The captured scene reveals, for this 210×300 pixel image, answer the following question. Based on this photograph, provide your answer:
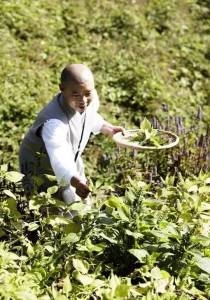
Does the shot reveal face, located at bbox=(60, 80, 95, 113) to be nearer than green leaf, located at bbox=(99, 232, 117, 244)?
No

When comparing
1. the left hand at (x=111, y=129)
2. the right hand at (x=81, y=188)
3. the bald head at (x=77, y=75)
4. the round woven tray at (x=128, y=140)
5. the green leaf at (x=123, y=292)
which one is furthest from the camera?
the left hand at (x=111, y=129)

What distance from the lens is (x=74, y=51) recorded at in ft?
21.6

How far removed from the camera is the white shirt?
2.77 metres

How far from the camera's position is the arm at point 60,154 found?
2.64 meters

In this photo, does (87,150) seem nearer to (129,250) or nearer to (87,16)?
(87,16)

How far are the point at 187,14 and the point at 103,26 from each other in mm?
1634

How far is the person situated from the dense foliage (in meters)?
0.17

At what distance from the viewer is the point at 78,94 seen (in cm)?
297

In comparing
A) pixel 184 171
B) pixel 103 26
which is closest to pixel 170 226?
pixel 184 171

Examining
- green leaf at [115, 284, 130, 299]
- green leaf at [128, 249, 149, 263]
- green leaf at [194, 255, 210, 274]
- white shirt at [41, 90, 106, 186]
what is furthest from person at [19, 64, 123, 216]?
green leaf at [115, 284, 130, 299]

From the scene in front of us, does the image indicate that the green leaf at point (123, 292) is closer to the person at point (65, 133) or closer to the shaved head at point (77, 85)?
the person at point (65, 133)

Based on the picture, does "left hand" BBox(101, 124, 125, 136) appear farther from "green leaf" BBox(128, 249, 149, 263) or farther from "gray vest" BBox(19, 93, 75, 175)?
"green leaf" BBox(128, 249, 149, 263)

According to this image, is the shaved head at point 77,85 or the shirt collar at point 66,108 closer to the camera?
the shaved head at point 77,85

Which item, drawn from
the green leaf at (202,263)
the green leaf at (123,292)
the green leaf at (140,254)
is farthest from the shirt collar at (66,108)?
the green leaf at (123,292)
